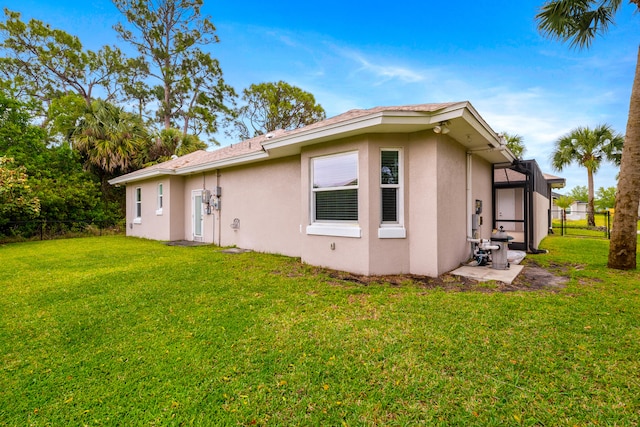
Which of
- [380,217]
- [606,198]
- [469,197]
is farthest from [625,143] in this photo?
[606,198]

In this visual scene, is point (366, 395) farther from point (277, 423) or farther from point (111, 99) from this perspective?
point (111, 99)

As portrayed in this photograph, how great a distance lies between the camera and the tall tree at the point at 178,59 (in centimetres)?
2097

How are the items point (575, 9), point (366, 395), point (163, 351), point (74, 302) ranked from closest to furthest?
point (366, 395), point (163, 351), point (74, 302), point (575, 9)

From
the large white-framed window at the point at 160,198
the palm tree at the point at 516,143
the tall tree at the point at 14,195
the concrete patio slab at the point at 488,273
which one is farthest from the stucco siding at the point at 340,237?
the palm tree at the point at 516,143

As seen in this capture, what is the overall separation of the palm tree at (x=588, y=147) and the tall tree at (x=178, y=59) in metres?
25.5

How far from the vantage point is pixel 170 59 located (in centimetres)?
2192

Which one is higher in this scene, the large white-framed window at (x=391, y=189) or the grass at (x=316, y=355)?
the large white-framed window at (x=391, y=189)

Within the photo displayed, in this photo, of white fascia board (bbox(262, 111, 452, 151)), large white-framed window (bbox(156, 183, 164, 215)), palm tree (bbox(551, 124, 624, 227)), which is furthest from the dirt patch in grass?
palm tree (bbox(551, 124, 624, 227))

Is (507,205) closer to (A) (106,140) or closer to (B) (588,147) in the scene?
(B) (588,147)

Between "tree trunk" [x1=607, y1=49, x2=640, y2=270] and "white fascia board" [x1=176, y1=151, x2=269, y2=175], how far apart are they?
8.26 meters

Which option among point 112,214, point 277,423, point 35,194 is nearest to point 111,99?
point 112,214

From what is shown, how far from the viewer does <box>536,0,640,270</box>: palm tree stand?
5996mm

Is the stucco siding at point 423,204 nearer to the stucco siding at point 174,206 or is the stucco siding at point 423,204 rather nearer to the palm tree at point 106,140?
the stucco siding at point 174,206

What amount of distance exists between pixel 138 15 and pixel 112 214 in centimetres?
1555
